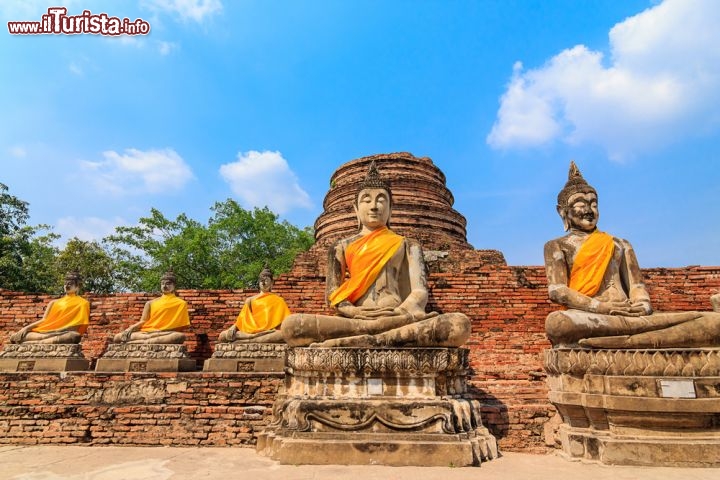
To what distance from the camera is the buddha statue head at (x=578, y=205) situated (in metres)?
5.63

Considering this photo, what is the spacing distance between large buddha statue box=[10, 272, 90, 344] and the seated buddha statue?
2.62 meters

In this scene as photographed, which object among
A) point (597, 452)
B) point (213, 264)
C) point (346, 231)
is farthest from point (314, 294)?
point (213, 264)

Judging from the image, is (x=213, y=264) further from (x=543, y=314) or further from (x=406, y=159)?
(x=543, y=314)

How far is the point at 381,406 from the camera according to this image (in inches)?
164

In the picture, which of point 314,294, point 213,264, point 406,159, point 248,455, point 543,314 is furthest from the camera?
point 213,264

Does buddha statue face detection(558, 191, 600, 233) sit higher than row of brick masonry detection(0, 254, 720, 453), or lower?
higher

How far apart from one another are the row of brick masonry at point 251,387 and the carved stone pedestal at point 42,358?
1.07m

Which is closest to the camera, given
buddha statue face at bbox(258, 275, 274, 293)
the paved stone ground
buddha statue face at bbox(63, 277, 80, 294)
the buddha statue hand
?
the paved stone ground

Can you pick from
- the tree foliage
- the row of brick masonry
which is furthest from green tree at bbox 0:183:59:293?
the row of brick masonry

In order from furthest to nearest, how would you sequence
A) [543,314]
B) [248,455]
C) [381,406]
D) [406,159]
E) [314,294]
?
[406,159] → [314,294] → [543,314] → [248,455] → [381,406]

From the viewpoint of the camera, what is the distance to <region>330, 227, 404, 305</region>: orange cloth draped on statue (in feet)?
17.2

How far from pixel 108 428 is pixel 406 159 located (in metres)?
12.8

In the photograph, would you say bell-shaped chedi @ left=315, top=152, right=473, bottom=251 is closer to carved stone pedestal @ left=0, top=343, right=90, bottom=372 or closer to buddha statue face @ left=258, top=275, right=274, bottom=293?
buddha statue face @ left=258, top=275, right=274, bottom=293

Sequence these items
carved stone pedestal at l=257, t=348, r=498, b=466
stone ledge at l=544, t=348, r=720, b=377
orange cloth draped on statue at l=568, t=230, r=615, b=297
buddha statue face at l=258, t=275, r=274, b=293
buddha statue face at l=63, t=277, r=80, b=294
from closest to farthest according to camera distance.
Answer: carved stone pedestal at l=257, t=348, r=498, b=466 → stone ledge at l=544, t=348, r=720, b=377 → orange cloth draped on statue at l=568, t=230, r=615, b=297 → buddha statue face at l=63, t=277, r=80, b=294 → buddha statue face at l=258, t=275, r=274, b=293
